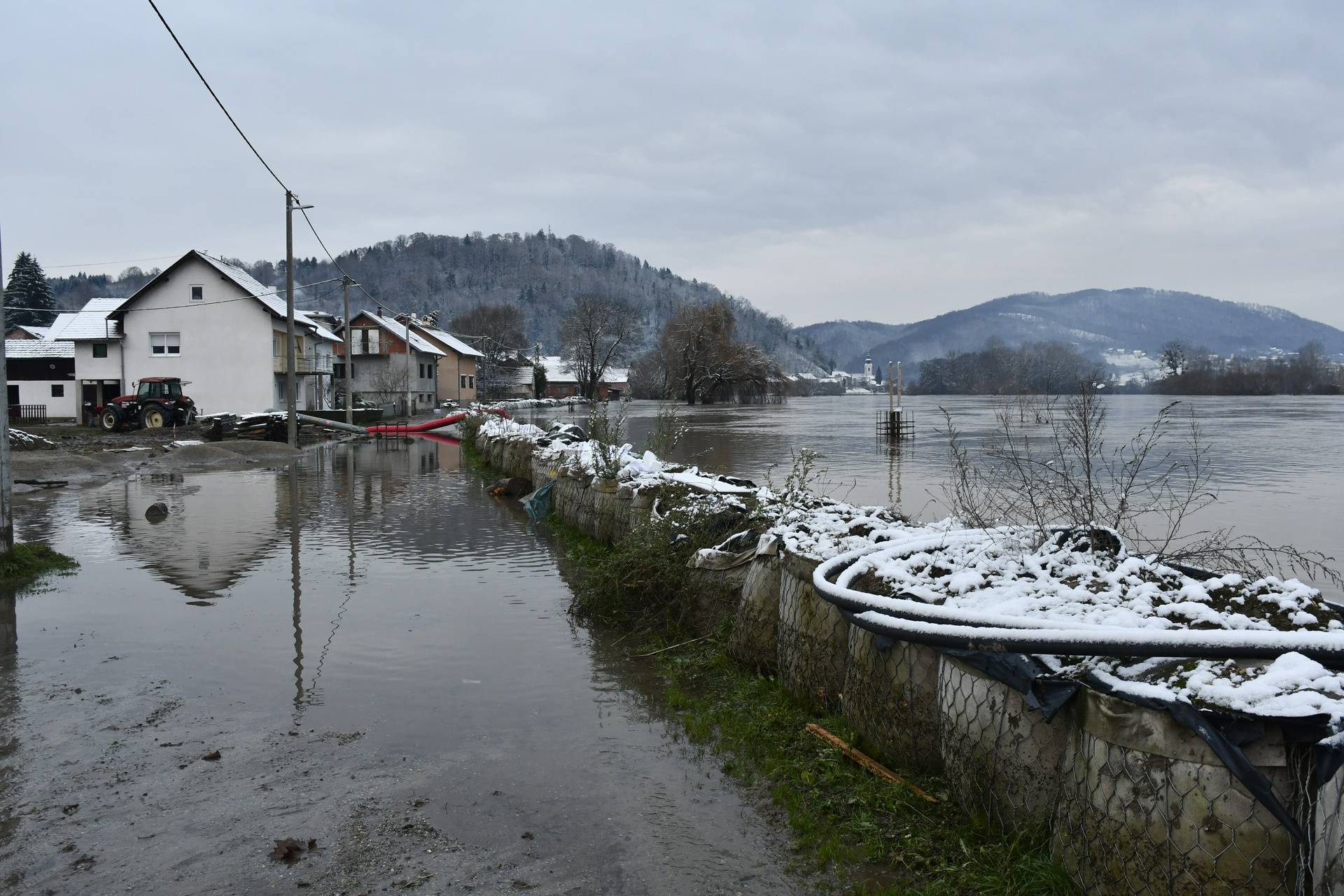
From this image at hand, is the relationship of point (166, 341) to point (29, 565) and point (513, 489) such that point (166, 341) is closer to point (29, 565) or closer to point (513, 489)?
point (513, 489)

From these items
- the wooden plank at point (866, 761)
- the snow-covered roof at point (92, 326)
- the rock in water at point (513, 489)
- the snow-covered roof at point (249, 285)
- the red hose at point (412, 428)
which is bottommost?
the wooden plank at point (866, 761)

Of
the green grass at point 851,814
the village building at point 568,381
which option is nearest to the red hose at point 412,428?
the green grass at point 851,814

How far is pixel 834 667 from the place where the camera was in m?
5.14

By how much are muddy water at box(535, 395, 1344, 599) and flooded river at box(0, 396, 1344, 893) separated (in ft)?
22.4

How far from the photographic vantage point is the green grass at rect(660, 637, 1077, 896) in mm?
3502

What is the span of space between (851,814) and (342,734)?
9.35 ft

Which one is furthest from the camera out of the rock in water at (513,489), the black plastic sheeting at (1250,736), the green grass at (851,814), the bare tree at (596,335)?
the bare tree at (596,335)

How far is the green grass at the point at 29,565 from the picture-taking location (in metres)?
9.12

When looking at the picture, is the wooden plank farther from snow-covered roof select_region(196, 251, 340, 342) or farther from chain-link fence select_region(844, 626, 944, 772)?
snow-covered roof select_region(196, 251, 340, 342)

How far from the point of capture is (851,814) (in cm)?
417

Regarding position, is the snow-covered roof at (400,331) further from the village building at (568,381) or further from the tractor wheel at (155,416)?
the village building at (568,381)

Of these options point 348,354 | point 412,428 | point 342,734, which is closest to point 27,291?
point 348,354

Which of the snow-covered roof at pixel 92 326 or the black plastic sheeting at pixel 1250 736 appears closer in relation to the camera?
the black plastic sheeting at pixel 1250 736

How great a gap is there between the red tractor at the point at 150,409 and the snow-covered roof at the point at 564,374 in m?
89.9
